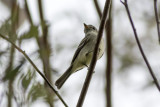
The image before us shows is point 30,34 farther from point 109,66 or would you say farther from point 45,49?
point 109,66

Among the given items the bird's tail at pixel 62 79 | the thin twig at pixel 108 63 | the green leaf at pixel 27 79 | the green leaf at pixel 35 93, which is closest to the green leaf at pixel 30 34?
the green leaf at pixel 27 79

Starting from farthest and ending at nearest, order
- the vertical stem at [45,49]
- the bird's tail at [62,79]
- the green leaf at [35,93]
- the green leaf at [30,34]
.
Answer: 1. the bird's tail at [62,79]
2. the vertical stem at [45,49]
3. the green leaf at [30,34]
4. the green leaf at [35,93]

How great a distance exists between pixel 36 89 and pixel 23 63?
205 millimetres

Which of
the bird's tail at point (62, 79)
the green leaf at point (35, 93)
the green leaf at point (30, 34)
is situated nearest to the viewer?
the green leaf at point (35, 93)

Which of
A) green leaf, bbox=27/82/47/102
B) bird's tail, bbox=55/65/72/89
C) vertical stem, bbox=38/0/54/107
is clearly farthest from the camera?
bird's tail, bbox=55/65/72/89

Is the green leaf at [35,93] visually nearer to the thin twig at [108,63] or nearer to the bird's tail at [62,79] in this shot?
the thin twig at [108,63]

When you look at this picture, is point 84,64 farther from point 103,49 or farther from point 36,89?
point 36,89

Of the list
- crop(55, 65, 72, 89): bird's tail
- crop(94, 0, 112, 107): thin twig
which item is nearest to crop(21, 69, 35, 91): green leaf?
crop(94, 0, 112, 107): thin twig

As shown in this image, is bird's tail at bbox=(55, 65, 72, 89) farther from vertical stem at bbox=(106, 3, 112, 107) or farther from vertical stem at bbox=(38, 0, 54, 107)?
vertical stem at bbox=(106, 3, 112, 107)

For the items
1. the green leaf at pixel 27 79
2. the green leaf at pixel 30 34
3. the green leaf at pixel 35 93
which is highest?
the green leaf at pixel 30 34

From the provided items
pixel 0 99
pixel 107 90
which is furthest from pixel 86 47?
pixel 0 99

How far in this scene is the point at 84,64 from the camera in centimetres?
431

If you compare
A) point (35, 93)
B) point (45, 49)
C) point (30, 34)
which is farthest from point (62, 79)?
point (35, 93)

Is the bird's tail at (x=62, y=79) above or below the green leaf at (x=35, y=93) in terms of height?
below
